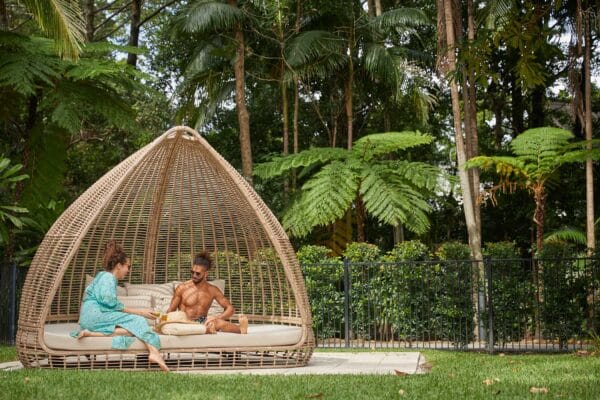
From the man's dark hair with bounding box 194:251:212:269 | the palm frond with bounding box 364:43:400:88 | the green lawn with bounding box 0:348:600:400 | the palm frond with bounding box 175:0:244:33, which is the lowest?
the green lawn with bounding box 0:348:600:400

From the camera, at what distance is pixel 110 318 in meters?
7.82

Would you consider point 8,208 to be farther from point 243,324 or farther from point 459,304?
point 459,304

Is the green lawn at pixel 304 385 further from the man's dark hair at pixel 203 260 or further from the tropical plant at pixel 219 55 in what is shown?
the tropical plant at pixel 219 55

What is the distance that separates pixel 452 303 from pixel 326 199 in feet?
9.07

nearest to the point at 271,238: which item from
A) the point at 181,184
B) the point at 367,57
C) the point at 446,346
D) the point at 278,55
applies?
the point at 181,184

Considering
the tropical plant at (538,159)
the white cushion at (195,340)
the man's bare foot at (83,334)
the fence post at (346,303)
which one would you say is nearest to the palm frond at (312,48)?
the tropical plant at (538,159)

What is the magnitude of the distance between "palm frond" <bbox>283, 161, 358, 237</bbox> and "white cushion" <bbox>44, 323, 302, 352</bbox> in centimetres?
508

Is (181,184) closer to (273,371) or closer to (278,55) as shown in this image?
(273,371)

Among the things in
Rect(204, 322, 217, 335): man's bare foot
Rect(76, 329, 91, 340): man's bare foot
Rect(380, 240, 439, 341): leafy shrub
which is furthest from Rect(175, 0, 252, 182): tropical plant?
Rect(76, 329, 91, 340): man's bare foot

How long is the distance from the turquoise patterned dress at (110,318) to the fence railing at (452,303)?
14.2 ft

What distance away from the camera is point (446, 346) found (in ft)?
38.8

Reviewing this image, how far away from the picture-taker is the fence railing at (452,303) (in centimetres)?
1111

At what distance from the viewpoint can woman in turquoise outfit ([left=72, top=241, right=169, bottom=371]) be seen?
7.74 metres

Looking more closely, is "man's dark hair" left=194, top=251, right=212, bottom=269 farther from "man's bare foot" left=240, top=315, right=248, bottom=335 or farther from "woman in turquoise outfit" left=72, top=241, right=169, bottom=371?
"woman in turquoise outfit" left=72, top=241, right=169, bottom=371
